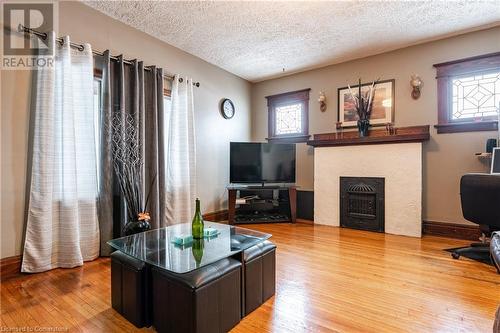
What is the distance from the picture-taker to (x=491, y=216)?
7.42 feet

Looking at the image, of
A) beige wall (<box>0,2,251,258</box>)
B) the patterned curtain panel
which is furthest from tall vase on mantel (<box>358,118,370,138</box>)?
the patterned curtain panel

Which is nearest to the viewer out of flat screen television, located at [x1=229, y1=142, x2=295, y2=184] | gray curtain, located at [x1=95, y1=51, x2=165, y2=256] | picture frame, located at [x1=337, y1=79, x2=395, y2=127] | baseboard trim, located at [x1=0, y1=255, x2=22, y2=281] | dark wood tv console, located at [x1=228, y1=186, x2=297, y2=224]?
baseboard trim, located at [x1=0, y1=255, x2=22, y2=281]

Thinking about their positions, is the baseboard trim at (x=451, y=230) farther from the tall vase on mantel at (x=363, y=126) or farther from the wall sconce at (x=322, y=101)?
the wall sconce at (x=322, y=101)

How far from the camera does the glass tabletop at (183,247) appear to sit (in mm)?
1347

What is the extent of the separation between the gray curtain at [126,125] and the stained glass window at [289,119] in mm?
2301

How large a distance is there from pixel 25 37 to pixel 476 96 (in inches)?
190

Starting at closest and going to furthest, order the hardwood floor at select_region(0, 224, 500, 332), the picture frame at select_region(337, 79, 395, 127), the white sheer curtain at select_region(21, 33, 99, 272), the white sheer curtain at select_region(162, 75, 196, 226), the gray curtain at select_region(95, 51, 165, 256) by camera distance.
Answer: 1. the hardwood floor at select_region(0, 224, 500, 332)
2. the white sheer curtain at select_region(21, 33, 99, 272)
3. the gray curtain at select_region(95, 51, 165, 256)
4. the white sheer curtain at select_region(162, 75, 196, 226)
5. the picture frame at select_region(337, 79, 395, 127)

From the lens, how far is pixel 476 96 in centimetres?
310

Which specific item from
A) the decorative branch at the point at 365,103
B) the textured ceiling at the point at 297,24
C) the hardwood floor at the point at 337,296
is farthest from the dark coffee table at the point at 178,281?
the decorative branch at the point at 365,103

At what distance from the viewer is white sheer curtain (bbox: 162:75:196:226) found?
10.8 feet

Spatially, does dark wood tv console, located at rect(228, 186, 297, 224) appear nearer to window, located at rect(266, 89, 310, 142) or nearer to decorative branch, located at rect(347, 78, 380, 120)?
window, located at rect(266, 89, 310, 142)

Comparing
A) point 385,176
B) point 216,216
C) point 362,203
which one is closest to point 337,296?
point 362,203

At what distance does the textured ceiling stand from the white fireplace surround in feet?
4.62

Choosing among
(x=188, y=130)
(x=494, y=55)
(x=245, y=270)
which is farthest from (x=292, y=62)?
(x=245, y=270)
